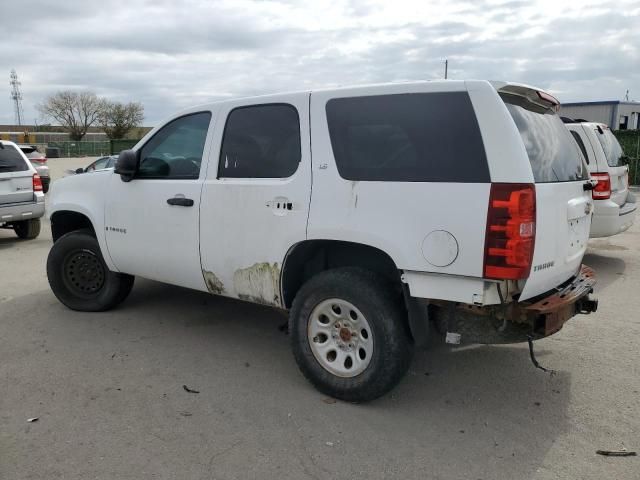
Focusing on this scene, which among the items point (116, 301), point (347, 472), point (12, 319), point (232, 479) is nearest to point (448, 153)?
point (347, 472)

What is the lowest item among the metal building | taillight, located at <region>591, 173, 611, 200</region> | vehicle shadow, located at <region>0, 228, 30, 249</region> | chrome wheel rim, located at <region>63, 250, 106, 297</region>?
vehicle shadow, located at <region>0, 228, 30, 249</region>

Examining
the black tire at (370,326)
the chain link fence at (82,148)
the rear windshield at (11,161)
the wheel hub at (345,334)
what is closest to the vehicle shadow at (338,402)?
the black tire at (370,326)

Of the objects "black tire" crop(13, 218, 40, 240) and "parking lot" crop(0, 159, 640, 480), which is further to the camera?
"black tire" crop(13, 218, 40, 240)

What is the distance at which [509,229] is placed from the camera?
2932 millimetres

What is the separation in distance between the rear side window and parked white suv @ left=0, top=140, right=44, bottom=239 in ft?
24.6

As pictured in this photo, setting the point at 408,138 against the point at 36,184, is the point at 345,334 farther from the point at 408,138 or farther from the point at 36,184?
the point at 36,184

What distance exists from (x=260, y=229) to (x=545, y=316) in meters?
1.94

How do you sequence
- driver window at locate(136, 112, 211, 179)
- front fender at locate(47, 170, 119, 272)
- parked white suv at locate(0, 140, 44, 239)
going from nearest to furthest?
driver window at locate(136, 112, 211, 179) → front fender at locate(47, 170, 119, 272) → parked white suv at locate(0, 140, 44, 239)

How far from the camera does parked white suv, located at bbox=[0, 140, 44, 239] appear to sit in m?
9.04

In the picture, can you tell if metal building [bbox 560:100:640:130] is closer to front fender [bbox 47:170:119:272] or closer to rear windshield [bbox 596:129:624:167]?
rear windshield [bbox 596:129:624:167]

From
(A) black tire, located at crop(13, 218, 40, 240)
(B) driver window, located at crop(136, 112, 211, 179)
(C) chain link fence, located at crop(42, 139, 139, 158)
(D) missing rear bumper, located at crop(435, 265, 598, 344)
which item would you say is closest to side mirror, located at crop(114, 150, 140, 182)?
(B) driver window, located at crop(136, 112, 211, 179)

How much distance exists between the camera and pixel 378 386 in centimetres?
346

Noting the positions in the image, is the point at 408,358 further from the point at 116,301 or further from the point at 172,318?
the point at 116,301

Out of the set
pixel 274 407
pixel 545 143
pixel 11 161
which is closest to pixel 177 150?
pixel 274 407
